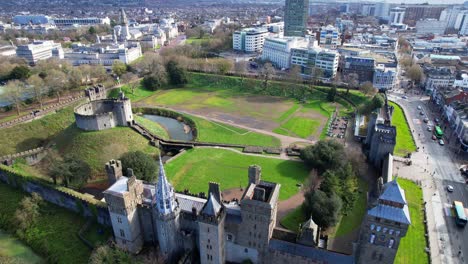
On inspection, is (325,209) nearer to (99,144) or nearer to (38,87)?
(99,144)

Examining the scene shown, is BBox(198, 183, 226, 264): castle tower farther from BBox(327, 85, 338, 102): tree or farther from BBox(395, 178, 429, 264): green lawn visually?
BBox(327, 85, 338, 102): tree

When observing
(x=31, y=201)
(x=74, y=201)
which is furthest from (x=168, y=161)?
(x=31, y=201)

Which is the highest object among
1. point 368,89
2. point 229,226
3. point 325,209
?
point 229,226

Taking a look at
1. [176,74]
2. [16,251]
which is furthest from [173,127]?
[16,251]

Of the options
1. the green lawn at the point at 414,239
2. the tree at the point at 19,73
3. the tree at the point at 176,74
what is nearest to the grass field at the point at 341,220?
the green lawn at the point at 414,239

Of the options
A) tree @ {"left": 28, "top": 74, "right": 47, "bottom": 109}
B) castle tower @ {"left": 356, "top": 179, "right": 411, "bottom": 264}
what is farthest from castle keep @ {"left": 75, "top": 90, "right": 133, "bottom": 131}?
castle tower @ {"left": 356, "top": 179, "right": 411, "bottom": 264}

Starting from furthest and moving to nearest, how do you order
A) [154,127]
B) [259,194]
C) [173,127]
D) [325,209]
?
[173,127], [154,127], [325,209], [259,194]

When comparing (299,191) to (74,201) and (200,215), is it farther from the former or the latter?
(74,201)
